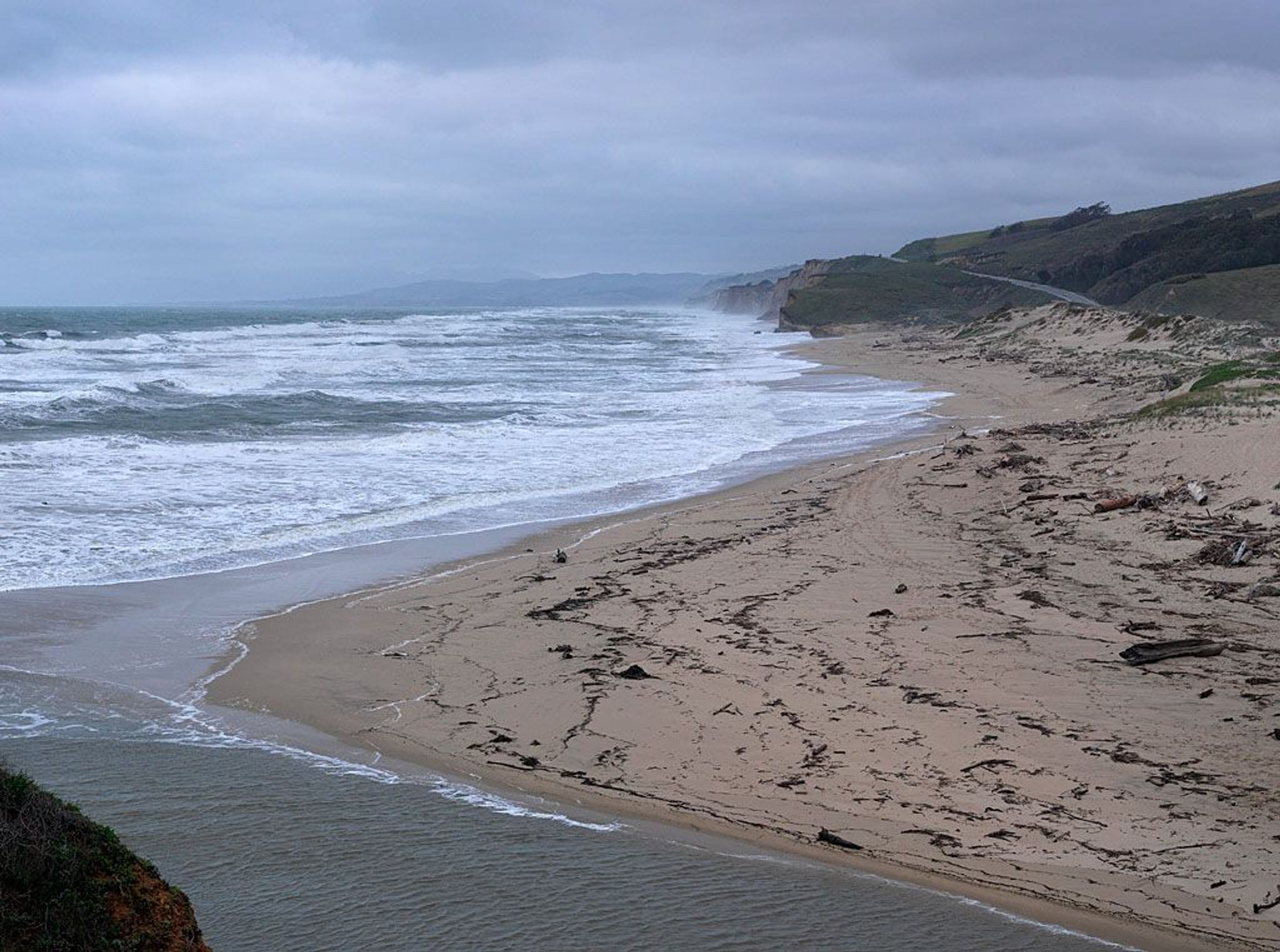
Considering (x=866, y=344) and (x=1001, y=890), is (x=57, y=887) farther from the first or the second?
(x=866, y=344)

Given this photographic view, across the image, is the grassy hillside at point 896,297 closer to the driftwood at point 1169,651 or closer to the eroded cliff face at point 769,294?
the eroded cliff face at point 769,294

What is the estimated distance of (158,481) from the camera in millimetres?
15578

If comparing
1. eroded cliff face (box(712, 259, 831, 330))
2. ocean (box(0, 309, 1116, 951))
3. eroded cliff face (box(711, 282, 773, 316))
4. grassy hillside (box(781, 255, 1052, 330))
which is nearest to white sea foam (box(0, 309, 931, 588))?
ocean (box(0, 309, 1116, 951))

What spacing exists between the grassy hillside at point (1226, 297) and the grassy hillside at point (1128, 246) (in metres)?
0.31

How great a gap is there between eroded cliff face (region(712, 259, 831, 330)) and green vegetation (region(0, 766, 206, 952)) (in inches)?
2940

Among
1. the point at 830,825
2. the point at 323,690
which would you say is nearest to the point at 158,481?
the point at 323,690

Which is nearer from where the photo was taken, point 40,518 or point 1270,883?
point 1270,883

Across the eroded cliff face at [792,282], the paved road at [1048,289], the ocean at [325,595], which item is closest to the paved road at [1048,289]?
the paved road at [1048,289]

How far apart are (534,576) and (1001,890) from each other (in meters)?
6.25

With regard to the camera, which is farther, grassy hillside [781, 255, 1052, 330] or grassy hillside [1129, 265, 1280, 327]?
grassy hillside [781, 255, 1052, 330]

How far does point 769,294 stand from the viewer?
399 feet

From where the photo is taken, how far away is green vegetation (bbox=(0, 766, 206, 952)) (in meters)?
3.05

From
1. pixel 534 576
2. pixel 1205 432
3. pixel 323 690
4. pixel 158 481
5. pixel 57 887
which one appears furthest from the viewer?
pixel 158 481

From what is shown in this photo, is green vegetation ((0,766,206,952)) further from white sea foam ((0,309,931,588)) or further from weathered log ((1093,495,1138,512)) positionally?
weathered log ((1093,495,1138,512))
